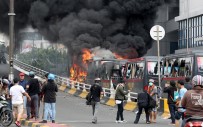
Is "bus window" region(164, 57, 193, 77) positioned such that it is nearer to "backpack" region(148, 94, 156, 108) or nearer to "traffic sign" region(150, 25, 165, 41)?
"traffic sign" region(150, 25, 165, 41)

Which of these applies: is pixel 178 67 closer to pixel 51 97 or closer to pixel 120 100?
pixel 120 100

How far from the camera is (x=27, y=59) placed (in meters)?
71.0

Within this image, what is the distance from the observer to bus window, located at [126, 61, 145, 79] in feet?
96.3

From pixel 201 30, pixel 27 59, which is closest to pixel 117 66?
pixel 201 30

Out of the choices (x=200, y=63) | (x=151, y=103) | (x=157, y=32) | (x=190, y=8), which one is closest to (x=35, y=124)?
(x=151, y=103)

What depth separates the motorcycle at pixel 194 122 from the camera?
777 cm

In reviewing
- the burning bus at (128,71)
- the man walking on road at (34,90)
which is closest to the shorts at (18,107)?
the man walking on road at (34,90)

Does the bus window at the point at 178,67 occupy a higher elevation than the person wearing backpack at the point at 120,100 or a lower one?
higher

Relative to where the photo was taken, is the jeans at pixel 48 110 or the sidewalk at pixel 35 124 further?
the jeans at pixel 48 110

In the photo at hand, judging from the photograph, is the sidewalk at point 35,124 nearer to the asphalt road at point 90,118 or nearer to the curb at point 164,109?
the asphalt road at point 90,118

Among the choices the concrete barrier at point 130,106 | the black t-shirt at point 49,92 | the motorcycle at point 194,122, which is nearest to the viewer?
the motorcycle at point 194,122

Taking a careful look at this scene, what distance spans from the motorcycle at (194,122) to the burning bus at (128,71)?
67.2 ft

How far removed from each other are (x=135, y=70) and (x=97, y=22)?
39.0ft

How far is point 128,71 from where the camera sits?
31.3 m
